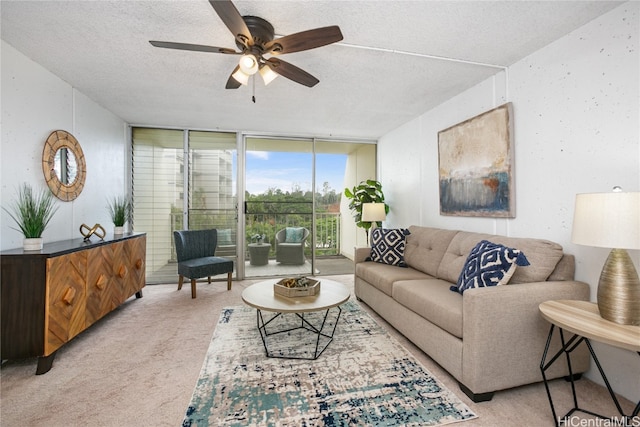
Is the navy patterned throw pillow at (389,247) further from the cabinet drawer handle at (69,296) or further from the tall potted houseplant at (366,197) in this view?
the cabinet drawer handle at (69,296)

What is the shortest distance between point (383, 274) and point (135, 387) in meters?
2.20

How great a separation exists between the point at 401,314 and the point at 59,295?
268 cm

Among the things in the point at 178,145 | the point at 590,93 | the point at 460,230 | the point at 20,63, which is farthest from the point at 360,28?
the point at 178,145

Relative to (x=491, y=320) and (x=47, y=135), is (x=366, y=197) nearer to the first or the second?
(x=491, y=320)

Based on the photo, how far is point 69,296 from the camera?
7.32 feet

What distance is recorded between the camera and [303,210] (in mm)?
5031

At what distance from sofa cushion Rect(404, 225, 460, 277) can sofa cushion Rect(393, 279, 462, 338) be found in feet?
0.96

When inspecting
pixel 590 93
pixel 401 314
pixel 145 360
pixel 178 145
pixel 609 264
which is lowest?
pixel 145 360

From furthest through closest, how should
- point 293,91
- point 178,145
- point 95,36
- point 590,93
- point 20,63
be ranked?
point 178,145 → point 293,91 → point 20,63 → point 95,36 → point 590,93

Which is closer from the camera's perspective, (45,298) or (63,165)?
(45,298)

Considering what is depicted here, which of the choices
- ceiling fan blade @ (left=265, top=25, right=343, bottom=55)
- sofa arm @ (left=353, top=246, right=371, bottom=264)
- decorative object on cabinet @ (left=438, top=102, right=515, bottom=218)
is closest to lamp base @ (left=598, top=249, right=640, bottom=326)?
decorative object on cabinet @ (left=438, top=102, right=515, bottom=218)

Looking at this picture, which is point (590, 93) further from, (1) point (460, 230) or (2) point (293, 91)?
(2) point (293, 91)

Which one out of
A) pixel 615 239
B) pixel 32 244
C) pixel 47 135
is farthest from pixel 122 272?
pixel 615 239

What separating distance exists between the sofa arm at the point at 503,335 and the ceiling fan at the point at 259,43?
5.89 feet
